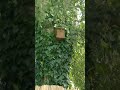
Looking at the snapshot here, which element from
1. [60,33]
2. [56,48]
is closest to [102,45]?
[60,33]

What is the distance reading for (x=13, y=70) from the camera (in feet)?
4.92

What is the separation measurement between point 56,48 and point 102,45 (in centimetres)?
476

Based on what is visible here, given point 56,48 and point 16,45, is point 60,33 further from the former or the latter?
point 16,45

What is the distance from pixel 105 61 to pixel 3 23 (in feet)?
1.87

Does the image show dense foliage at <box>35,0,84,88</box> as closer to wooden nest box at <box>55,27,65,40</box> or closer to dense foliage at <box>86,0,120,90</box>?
wooden nest box at <box>55,27,65,40</box>

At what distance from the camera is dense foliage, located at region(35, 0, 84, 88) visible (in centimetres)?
597

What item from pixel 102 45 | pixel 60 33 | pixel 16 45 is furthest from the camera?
pixel 60 33

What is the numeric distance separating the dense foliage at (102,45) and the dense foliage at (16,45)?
0.97 feet

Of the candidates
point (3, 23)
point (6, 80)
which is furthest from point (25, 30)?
point (6, 80)

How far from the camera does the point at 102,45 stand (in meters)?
1.38

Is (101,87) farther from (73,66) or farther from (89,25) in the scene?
(73,66)

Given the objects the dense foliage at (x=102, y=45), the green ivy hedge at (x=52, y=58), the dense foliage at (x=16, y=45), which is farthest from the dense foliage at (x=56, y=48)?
the dense foliage at (x=102, y=45)

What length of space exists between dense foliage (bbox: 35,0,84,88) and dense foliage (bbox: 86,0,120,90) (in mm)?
4512

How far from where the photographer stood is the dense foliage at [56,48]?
235 inches
